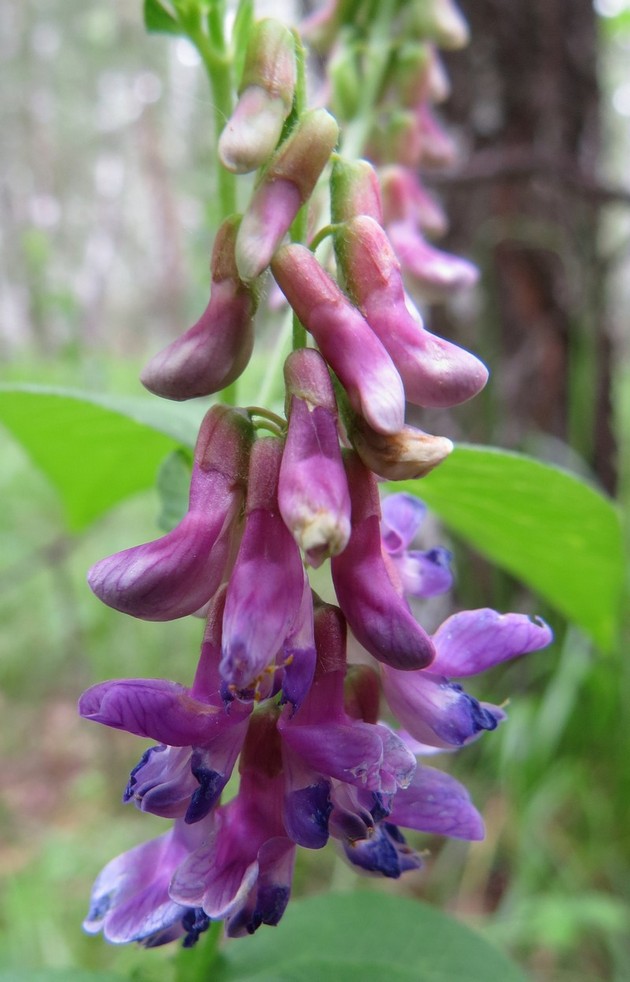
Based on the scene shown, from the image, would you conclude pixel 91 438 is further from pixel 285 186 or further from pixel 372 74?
pixel 372 74

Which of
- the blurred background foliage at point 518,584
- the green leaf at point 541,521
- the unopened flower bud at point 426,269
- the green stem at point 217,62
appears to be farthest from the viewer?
the blurred background foliage at point 518,584

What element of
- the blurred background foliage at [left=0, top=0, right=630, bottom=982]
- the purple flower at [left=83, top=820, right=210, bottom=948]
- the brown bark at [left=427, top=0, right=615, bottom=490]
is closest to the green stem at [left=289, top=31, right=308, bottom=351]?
A: the purple flower at [left=83, top=820, right=210, bottom=948]

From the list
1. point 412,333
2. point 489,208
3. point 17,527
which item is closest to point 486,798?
point 489,208

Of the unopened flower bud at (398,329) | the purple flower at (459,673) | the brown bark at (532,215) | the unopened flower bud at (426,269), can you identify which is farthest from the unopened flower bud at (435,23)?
the purple flower at (459,673)

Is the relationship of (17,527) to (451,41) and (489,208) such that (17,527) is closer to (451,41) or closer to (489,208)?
(489,208)

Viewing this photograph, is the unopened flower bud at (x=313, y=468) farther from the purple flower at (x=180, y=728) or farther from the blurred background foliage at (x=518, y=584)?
the blurred background foliage at (x=518, y=584)

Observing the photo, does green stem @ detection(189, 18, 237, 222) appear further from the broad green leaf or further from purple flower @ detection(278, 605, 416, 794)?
the broad green leaf

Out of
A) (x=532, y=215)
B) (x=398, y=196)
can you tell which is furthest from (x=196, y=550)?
(x=532, y=215)
